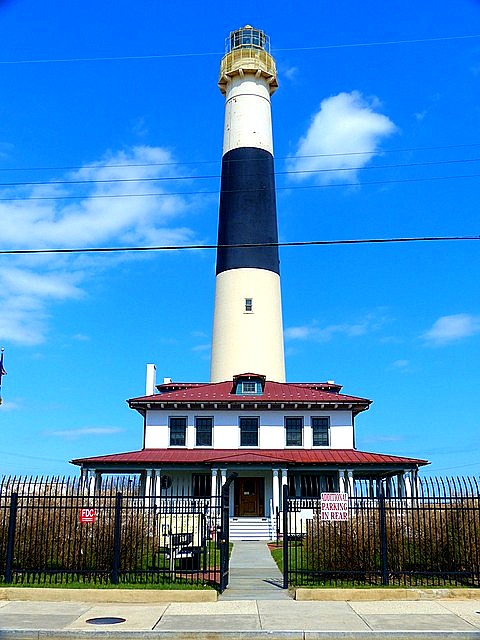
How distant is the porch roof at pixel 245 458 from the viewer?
33.0 m

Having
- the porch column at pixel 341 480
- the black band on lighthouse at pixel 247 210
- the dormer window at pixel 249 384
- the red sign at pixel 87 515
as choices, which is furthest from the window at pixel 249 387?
the red sign at pixel 87 515

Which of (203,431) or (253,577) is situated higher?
(203,431)

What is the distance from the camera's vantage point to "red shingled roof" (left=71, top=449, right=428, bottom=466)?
33.1 metres

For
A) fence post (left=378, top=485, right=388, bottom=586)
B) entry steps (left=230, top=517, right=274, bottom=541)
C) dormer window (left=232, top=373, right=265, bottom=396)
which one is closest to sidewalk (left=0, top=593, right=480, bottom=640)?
fence post (left=378, top=485, right=388, bottom=586)

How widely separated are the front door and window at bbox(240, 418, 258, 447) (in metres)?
1.81

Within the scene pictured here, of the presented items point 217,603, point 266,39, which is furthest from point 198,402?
point 266,39

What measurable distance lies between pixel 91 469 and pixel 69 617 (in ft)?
75.1

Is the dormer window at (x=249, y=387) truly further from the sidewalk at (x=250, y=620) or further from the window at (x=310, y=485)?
the sidewalk at (x=250, y=620)

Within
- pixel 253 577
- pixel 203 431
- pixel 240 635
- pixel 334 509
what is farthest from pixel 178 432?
pixel 240 635

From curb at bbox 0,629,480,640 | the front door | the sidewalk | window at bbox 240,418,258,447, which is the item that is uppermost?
window at bbox 240,418,258,447

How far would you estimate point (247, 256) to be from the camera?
137 ft

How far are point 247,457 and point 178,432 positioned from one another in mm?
4625

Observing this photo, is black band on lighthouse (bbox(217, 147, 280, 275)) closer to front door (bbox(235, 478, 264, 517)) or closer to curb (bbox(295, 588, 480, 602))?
front door (bbox(235, 478, 264, 517))

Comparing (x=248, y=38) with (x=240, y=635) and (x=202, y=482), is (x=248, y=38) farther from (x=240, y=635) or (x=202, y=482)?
(x=240, y=635)
